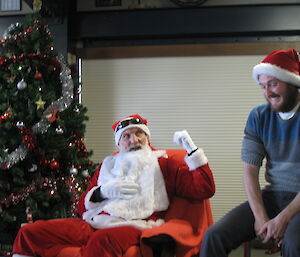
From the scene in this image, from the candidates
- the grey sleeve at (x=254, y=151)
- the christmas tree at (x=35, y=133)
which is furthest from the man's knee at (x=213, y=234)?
the christmas tree at (x=35, y=133)

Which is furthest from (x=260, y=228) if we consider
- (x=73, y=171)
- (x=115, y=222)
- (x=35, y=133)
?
(x=35, y=133)

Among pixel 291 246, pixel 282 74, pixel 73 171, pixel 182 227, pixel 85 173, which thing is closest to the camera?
pixel 291 246

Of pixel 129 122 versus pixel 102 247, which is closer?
pixel 102 247

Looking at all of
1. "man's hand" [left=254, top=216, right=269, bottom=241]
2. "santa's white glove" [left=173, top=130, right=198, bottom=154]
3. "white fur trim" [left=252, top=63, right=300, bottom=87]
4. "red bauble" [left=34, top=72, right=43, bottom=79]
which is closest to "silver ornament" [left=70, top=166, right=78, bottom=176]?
"red bauble" [left=34, top=72, right=43, bottom=79]

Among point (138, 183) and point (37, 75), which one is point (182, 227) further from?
point (37, 75)

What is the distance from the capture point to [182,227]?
82.2 inches

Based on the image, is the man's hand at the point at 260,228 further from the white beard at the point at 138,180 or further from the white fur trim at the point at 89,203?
the white fur trim at the point at 89,203

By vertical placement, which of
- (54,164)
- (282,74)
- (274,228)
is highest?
(282,74)

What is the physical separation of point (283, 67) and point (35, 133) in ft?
6.48

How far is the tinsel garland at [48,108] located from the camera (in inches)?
112

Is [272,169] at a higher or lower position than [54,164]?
higher

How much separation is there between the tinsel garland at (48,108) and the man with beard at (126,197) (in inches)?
26.5

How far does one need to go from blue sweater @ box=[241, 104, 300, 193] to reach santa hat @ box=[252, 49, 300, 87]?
0.17 m

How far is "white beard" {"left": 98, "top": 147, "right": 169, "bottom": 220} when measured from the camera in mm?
2250
